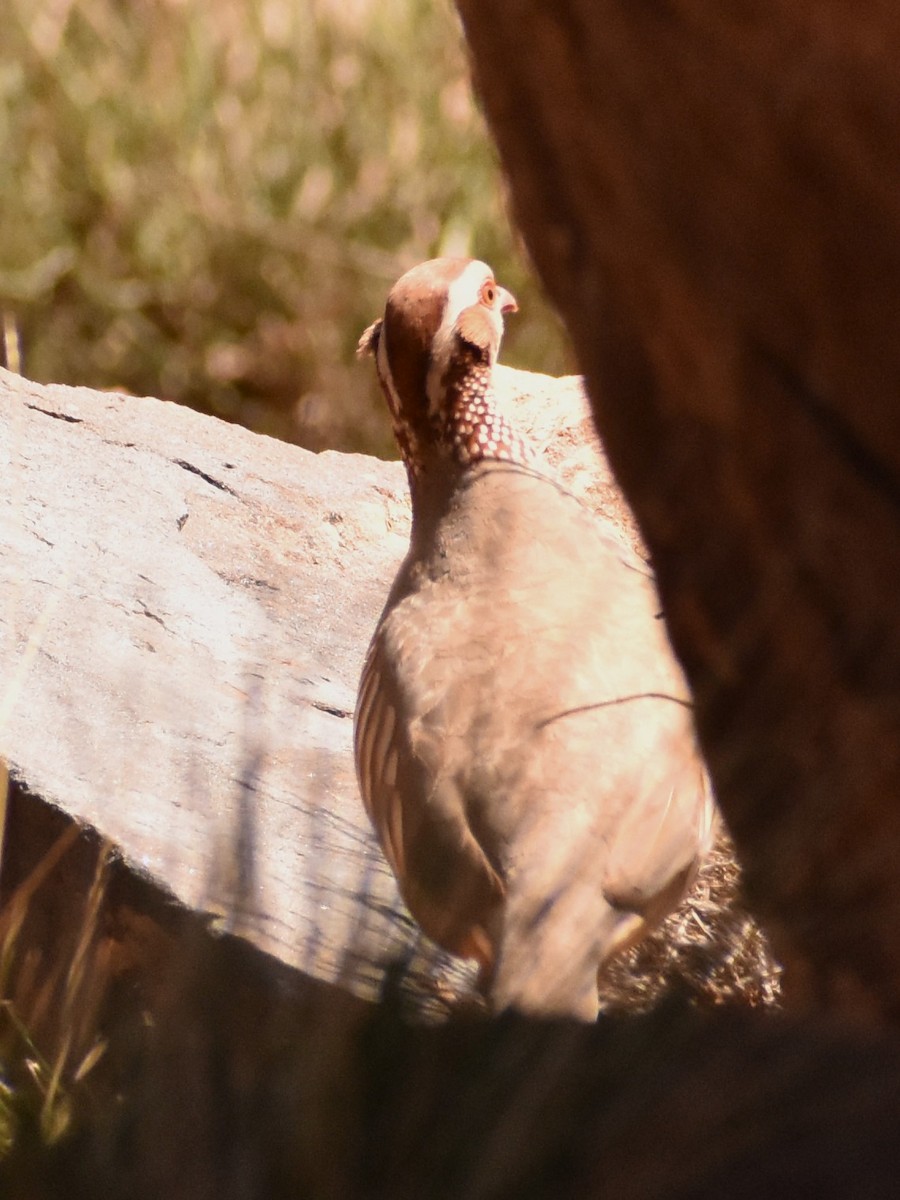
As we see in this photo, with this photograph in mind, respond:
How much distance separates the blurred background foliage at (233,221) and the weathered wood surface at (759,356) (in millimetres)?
4414

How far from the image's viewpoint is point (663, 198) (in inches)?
62.3

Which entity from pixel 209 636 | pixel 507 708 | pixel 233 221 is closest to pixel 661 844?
pixel 507 708

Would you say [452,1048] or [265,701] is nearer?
[452,1048]

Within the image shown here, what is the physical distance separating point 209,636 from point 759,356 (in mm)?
2099

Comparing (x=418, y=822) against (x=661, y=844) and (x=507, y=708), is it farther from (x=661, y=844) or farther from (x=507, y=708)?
(x=661, y=844)

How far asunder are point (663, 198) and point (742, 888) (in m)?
0.72

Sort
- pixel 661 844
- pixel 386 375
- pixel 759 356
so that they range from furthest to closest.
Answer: pixel 386 375 < pixel 661 844 < pixel 759 356

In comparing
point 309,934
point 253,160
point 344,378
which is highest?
point 309,934

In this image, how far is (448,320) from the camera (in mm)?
3279

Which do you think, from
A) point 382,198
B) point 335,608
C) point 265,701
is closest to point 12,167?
point 382,198

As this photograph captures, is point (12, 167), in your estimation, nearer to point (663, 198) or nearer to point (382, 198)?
point (382, 198)

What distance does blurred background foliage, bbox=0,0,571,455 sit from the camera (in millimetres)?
6137

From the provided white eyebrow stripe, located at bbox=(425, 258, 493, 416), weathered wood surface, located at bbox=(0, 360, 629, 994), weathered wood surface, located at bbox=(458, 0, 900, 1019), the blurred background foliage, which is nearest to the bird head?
white eyebrow stripe, located at bbox=(425, 258, 493, 416)

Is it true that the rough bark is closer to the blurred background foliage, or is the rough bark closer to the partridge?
the partridge
